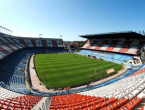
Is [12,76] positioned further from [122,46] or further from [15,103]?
[122,46]

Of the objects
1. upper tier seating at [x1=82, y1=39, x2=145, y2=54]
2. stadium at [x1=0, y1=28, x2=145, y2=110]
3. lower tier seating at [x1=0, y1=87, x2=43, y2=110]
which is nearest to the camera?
lower tier seating at [x1=0, y1=87, x2=43, y2=110]

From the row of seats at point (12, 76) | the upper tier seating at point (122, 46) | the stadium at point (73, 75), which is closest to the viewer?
the stadium at point (73, 75)

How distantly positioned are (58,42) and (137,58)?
202 feet

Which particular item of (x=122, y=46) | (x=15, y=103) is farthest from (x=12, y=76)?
(x=122, y=46)

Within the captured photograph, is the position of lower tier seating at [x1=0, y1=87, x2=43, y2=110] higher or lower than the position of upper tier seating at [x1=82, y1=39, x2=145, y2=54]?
lower

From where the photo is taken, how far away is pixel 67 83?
22016mm

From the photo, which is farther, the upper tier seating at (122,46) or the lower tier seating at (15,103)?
the upper tier seating at (122,46)

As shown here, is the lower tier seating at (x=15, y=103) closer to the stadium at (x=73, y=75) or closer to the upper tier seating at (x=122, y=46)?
the stadium at (x=73, y=75)

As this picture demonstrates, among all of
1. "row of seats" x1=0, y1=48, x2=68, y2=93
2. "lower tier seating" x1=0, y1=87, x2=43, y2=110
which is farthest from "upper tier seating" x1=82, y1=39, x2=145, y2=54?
"lower tier seating" x1=0, y1=87, x2=43, y2=110

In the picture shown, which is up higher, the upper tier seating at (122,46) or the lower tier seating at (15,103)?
the upper tier seating at (122,46)

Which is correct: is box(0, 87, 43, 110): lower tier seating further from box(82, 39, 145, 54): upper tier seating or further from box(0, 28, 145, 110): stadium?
box(82, 39, 145, 54): upper tier seating

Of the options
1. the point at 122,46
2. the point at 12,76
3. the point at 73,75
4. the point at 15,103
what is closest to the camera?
the point at 15,103

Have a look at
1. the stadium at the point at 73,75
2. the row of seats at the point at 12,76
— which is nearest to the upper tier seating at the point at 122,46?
the stadium at the point at 73,75

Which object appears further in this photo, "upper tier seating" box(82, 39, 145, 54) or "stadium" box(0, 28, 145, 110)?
"upper tier seating" box(82, 39, 145, 54)
